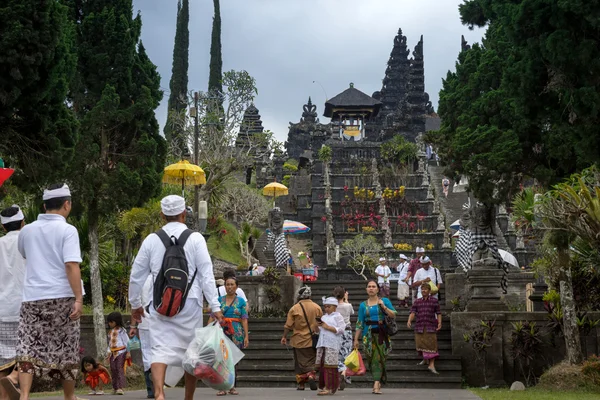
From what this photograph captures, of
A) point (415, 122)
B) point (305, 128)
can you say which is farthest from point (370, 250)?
point (305, 128)

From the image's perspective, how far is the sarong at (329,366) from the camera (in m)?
11.4

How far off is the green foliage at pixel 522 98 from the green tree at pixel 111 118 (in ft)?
22.6

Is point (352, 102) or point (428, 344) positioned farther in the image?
point (352, 102)

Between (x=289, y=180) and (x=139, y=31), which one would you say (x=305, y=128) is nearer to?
(x=289, y=180)

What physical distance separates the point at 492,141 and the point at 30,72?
10434 mm

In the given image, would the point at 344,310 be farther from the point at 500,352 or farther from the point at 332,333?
the point at 500,352

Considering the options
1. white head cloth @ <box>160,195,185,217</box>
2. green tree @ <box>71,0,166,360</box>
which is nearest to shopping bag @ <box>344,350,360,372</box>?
white head cloth @ <box>160,195,185,217</box>

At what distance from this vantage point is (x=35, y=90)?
526 inches

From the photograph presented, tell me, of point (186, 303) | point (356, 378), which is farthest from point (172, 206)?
point (356, 378)

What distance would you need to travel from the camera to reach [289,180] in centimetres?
5534

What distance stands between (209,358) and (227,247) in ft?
117

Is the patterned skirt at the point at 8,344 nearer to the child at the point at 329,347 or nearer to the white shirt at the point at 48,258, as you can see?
the white shirt at the point at 48,258

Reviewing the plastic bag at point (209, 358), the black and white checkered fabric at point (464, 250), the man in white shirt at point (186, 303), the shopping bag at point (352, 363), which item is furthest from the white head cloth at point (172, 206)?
the black and white checkered fabric at point (464, 250)

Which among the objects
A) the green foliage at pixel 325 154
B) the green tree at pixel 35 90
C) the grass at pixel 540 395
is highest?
the green foliage at pixel 325 154
